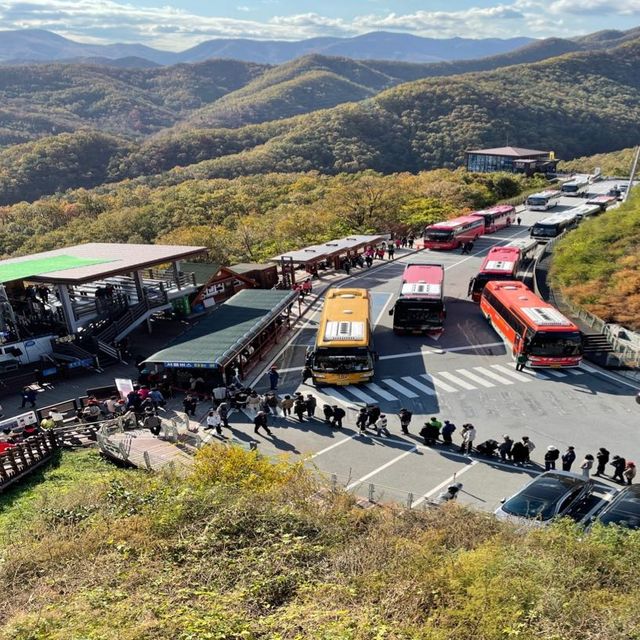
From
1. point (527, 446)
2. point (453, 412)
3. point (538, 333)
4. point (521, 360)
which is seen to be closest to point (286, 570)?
point (527, 446)

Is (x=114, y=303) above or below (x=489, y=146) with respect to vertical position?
above

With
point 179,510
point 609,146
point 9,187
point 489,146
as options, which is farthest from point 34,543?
point 609,146

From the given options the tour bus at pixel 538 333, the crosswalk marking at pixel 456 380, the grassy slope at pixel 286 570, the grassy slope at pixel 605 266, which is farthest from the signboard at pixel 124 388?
the grassy slope at pixel 605 266

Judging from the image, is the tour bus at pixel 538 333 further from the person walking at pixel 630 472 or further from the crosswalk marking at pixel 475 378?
the person walking at pixel 630 472

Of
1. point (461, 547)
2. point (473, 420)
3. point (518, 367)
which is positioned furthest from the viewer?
point (518, 367)

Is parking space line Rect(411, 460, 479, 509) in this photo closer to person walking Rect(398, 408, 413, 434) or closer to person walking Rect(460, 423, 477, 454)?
person walking Rect(460, 423, 477, 454)

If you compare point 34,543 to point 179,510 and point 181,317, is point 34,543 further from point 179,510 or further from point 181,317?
point 181,317
